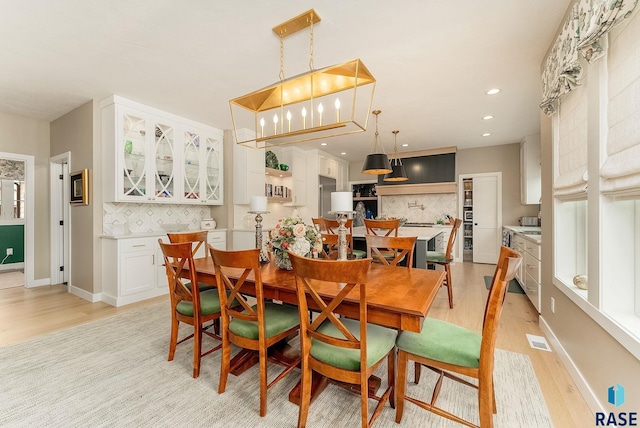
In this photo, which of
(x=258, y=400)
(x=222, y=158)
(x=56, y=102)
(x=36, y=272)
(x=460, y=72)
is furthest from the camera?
(x=222, y=158)

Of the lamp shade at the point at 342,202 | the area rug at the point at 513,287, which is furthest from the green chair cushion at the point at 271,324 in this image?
the area rug at the point at 513,287

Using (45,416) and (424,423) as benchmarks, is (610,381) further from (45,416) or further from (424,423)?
(45,416)

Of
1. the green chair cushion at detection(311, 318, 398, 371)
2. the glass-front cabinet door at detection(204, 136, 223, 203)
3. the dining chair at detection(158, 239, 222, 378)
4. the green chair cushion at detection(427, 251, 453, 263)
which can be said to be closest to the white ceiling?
the glass-front cabinet door at detection(204, 136, 223, 203)

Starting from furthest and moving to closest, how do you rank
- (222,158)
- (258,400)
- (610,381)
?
1. (222,158)
2. (258,400)
3. (610,381)

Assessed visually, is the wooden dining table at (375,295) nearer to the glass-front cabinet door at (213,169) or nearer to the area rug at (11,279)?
the glass-front cabinet door at (213,169)

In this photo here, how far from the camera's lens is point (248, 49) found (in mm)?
2447

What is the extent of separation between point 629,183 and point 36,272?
664 centimetres

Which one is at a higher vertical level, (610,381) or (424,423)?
(610,381)

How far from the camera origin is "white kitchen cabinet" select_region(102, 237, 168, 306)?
3475 millimetres

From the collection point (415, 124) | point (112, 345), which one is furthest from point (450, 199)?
point (112, 345)

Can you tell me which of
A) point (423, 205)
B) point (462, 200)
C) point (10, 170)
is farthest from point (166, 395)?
point (10, 170)

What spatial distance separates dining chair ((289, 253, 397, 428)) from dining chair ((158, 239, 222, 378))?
847mm

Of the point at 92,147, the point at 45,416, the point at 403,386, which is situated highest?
the point at 92,147

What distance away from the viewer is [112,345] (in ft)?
8.05
